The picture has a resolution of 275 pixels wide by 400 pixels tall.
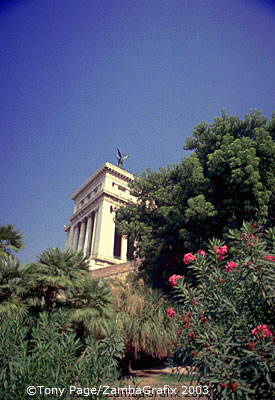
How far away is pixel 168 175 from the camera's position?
18.7m

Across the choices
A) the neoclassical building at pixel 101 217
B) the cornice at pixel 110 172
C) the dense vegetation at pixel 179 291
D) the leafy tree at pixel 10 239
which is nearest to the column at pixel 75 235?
the neoclassical building at pixel 101 217

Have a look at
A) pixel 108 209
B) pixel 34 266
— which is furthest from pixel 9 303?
pixel 108 209

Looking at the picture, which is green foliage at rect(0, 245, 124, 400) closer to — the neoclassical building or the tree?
the tree

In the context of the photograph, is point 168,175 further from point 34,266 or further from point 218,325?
point 218,325

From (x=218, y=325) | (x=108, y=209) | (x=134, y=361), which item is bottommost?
(x=134, y=361)

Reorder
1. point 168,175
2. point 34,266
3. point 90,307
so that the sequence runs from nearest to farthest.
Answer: point 90,307
point 34,266
point 168,175

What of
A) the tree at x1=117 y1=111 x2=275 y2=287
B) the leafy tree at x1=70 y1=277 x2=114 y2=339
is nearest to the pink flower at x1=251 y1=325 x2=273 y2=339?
the leafy tree at x1=70 y1=277 x2=114 y2=339

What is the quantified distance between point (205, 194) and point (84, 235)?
31767 mm

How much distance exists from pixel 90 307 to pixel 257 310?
7.68 metres

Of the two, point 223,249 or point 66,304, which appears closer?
point 223,249

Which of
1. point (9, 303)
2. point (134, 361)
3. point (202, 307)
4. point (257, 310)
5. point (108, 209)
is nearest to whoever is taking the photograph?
point (257, 310)

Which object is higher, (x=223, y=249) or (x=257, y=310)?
(x=223, y=249)

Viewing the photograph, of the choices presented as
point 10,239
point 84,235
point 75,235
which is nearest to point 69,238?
point 75,235

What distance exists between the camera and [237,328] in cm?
387
